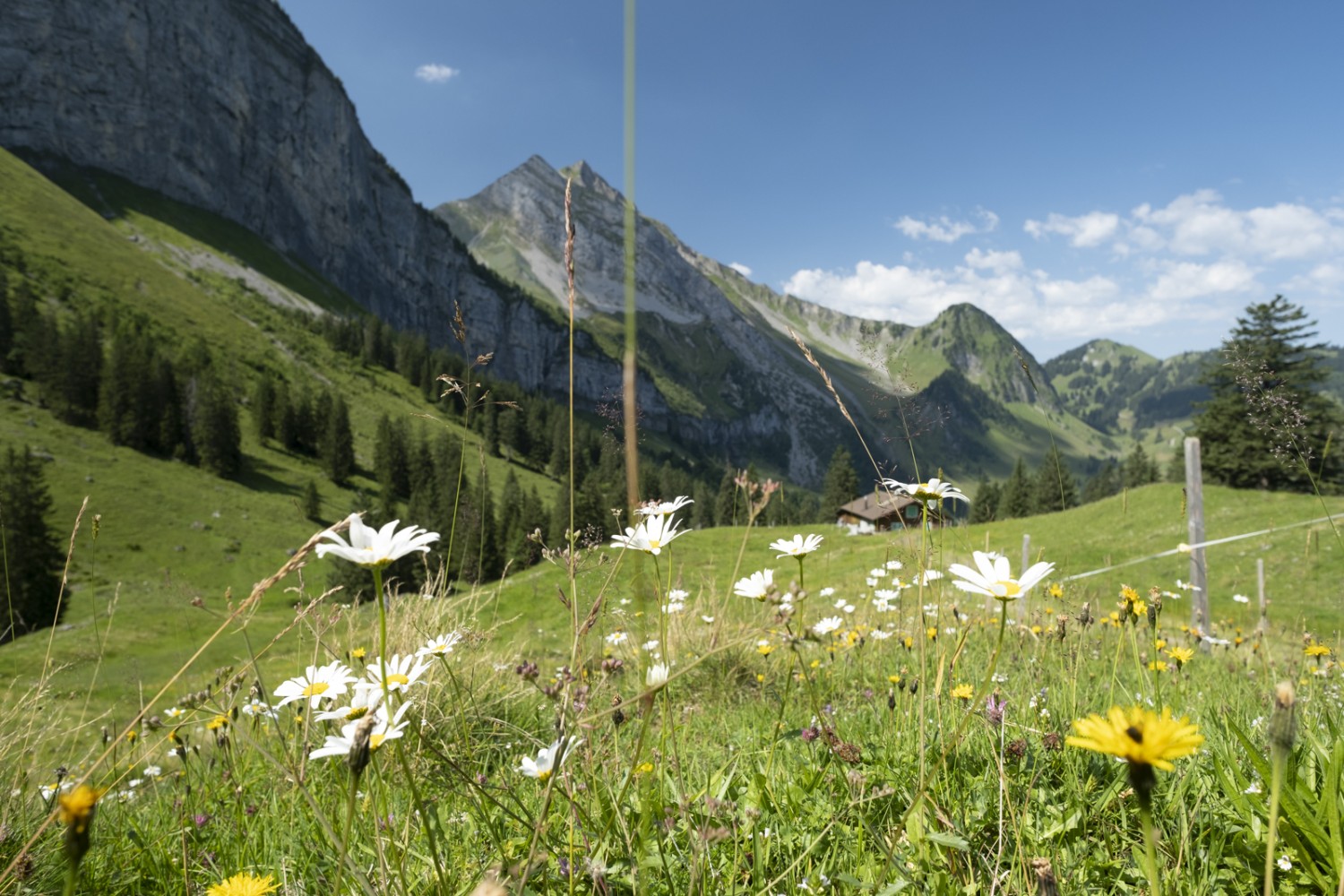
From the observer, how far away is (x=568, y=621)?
45.2 ft

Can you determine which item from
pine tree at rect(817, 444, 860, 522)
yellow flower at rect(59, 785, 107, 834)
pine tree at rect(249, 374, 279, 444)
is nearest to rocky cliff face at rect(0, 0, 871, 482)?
pine tree at rect(249, 374, 279, 444)

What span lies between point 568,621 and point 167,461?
198 ft

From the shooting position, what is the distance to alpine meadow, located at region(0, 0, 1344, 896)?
1.50 m

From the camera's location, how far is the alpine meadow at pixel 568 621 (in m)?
1.50

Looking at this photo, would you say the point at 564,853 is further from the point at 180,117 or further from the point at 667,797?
the point at 180,117

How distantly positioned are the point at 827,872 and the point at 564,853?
0.68 meters

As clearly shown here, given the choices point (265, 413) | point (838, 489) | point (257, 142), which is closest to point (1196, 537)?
point (838, 489)

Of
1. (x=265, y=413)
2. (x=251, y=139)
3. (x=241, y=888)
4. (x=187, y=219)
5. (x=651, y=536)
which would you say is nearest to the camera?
(x=241, y=888)

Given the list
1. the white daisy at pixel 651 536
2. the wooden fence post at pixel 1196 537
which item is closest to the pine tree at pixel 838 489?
the wooden fence post at pixel 1196 537

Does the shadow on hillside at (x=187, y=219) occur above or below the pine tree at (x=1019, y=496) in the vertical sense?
above

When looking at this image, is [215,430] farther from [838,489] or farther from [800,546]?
[800,546]

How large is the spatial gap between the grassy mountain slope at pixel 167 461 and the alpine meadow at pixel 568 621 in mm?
449

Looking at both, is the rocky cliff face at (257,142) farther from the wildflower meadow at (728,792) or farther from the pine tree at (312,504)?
the wildflower meadow at (728,792)

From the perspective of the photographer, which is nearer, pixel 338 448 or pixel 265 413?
pixel 338 448
